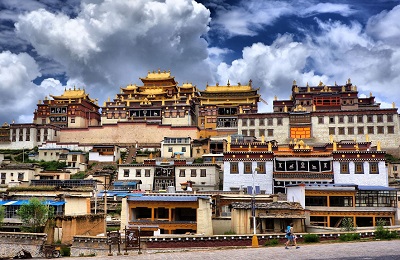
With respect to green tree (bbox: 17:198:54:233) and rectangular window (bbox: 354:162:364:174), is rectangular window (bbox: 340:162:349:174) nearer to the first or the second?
rectangular window (bbox: 354:162:364:174)

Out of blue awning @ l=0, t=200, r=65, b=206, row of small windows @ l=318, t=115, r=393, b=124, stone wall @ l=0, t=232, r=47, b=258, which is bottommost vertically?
stone wall @ l=0, t=232, r=47, b=258

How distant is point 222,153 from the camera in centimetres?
7112

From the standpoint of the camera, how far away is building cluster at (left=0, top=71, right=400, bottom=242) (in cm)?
3759

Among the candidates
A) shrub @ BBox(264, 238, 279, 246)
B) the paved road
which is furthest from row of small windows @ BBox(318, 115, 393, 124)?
the paved road

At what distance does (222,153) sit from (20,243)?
130 ft

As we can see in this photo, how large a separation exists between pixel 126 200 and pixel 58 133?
5444 cm

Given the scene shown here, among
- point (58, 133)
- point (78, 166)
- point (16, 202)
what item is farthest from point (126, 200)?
point (58, 133)

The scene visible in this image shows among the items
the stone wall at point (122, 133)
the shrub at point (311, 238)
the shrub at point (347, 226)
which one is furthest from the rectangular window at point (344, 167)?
the stone wall at point (122, 133)

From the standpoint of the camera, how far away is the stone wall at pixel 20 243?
34500 millimetres

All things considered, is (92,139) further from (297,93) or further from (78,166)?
(297,93)

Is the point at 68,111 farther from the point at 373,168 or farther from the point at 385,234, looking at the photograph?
the point at 385,234

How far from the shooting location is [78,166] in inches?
2852

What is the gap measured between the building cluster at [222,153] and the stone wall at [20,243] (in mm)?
5652

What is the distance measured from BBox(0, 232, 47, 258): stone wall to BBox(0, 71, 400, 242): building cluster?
5652 millimetres
